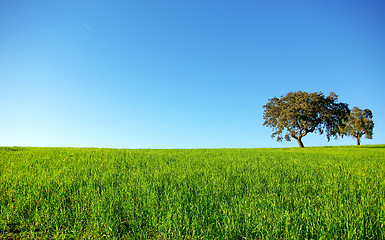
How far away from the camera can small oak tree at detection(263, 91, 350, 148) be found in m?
41.2

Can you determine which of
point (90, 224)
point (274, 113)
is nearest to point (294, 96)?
point (274, 113)

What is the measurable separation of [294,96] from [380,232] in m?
44.8

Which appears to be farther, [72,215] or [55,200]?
[55,200]

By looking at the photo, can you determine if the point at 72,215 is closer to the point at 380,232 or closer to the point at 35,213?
the point at 35,213

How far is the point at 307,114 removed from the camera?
A: 134ft

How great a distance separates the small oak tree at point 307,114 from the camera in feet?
135

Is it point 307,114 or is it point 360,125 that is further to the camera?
point 360,125

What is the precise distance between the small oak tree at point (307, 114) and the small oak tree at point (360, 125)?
1011 inches

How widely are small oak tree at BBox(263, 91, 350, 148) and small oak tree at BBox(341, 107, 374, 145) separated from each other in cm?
2569

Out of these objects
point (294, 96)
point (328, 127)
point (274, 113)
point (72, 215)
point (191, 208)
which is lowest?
point (72, 215)

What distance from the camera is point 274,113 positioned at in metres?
44.8

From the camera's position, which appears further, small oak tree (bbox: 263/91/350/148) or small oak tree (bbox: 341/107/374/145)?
small oak tree (bbox: 341/107/374/145)

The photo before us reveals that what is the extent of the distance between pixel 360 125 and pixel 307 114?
116 ft

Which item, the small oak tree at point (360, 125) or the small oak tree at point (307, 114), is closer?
the small oak tree at point (307, 114)
